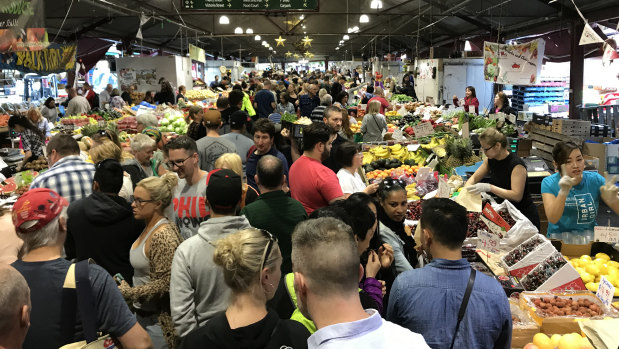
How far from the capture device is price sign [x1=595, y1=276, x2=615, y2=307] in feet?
10.3

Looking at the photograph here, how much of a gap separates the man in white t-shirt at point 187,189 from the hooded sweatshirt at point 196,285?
1027 mm

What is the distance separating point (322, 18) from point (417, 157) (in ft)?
55.0

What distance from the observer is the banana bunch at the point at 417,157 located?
297 inches

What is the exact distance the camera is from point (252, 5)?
1024 centimetres

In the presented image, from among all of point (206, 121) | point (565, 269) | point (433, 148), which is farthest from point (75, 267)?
point (433, 148)

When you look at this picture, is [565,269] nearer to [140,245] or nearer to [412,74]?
[140,245]

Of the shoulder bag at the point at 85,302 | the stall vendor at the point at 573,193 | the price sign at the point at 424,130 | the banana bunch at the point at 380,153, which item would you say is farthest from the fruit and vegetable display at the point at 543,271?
the price sign at the point at 424,130

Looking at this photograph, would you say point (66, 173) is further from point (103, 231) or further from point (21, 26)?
point (21, 26)

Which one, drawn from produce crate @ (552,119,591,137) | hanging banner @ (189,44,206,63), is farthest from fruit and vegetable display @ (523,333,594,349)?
hanging banner @ (189,44,206,63)

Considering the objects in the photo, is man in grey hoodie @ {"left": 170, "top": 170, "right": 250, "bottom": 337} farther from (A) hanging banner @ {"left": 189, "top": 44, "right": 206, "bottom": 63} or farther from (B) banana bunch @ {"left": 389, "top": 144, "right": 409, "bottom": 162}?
(A) hanging banner @ {"left": 189, "top": 44, "right": 206, "bottom": 63}

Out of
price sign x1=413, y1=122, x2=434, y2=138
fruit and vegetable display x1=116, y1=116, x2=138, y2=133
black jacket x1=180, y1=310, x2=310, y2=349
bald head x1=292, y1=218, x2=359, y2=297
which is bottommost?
black jacket x1=180, y1=310, x2=310, y2=349

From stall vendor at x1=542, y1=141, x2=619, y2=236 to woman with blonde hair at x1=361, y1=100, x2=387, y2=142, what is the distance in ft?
14.8

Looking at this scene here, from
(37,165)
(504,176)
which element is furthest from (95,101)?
(504,176)

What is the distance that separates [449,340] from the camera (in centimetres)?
229
